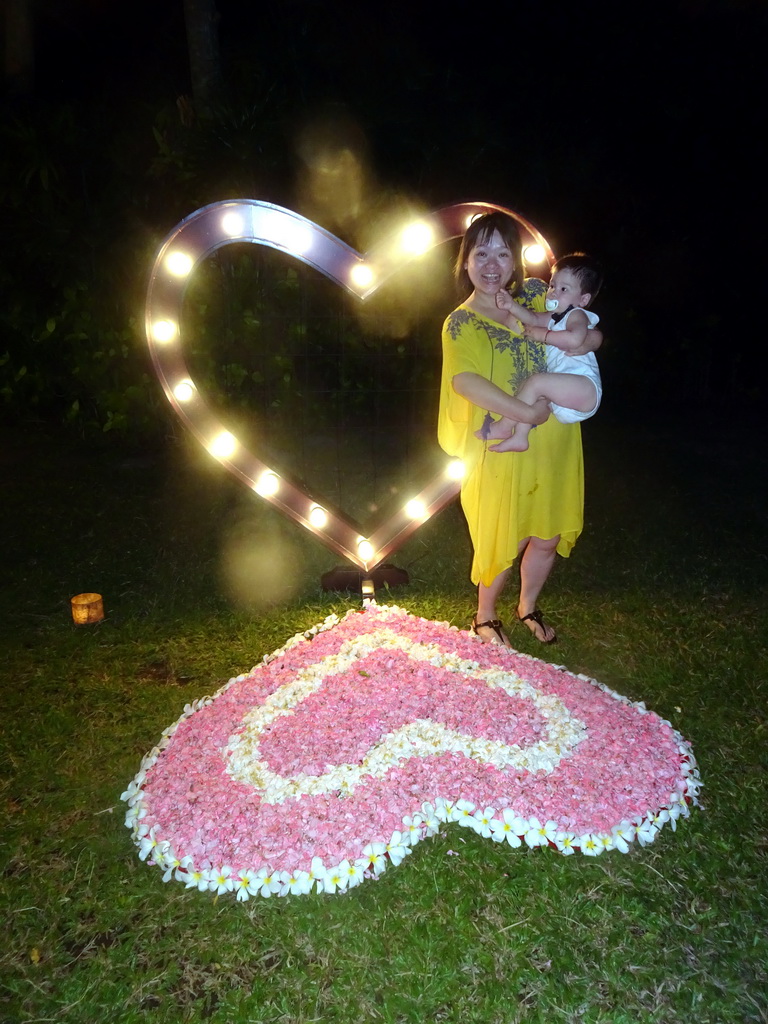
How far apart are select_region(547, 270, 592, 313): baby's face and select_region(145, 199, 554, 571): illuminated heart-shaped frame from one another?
0.54 metres

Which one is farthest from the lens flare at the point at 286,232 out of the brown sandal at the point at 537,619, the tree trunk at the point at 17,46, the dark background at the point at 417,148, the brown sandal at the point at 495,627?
the tree trunk at the point at 17,46

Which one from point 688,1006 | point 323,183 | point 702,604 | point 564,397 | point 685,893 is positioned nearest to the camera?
point 688,1006

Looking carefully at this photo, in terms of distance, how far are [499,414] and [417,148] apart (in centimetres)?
395

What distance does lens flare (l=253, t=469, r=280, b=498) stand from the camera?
4074mm

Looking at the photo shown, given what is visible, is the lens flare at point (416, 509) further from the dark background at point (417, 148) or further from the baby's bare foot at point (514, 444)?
the dark background at point (417, 148)

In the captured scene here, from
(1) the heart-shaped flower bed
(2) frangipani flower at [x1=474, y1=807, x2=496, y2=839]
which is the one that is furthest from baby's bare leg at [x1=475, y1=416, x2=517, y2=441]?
(2) frangipani flower at [x1=474, y1=807, x2=496, y2=839]

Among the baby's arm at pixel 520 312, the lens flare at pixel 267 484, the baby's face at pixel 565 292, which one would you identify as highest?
the baby's face at pixel 565 292

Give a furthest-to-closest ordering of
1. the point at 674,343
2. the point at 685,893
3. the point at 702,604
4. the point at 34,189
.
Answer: the point at 674,343 < the point at 34,189 < the point at 702,604 < the point at 685,893

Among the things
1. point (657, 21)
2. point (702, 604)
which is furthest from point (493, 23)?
point (702, 604)

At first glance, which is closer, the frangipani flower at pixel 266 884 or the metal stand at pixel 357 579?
the frangipani flower at pixel 266 884

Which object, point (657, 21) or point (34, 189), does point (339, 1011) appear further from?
point (657, 21)

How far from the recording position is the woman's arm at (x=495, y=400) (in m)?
3.34

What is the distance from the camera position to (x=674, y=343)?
9.53 metres

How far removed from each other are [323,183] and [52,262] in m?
2.46
